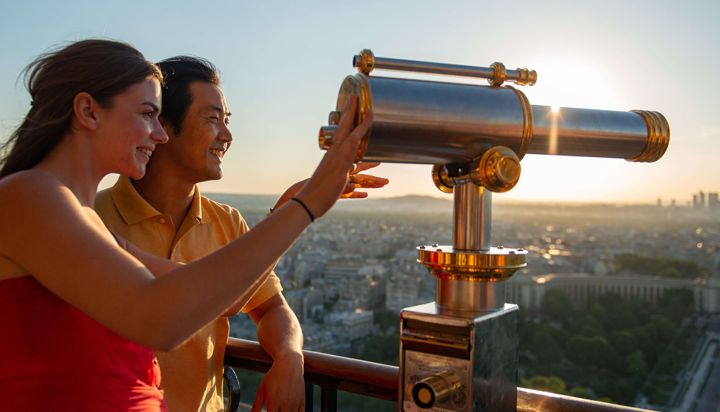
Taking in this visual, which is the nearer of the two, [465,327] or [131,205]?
[465,327]

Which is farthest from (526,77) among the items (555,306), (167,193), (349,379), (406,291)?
(555,306)

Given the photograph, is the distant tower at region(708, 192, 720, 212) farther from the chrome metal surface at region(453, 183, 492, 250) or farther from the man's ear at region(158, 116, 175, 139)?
the chrome metal surface at region(453, 183, 492, 250)

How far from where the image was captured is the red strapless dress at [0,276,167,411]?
1.11m

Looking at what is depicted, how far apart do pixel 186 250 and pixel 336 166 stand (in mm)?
1055

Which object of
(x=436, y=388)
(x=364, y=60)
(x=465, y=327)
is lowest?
(x=436, y=388)

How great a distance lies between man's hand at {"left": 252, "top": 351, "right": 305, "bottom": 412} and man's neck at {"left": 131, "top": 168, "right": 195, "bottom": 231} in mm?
571

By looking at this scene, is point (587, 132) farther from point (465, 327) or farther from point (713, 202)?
point (713, 202)

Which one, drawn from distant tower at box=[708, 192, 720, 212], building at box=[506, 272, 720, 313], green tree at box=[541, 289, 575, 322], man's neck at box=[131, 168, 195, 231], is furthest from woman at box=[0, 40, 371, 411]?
green tree at box=[541, 289, 575, 322]

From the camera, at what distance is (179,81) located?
1979 mm

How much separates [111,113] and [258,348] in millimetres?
882

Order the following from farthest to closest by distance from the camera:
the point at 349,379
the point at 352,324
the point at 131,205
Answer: the point at 352,324 < the point at 131,205 < the point at 349,379

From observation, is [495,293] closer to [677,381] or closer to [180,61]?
[180,61]

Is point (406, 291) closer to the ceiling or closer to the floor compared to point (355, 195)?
closer to the floor

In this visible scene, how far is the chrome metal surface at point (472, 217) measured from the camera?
112 centimetres
